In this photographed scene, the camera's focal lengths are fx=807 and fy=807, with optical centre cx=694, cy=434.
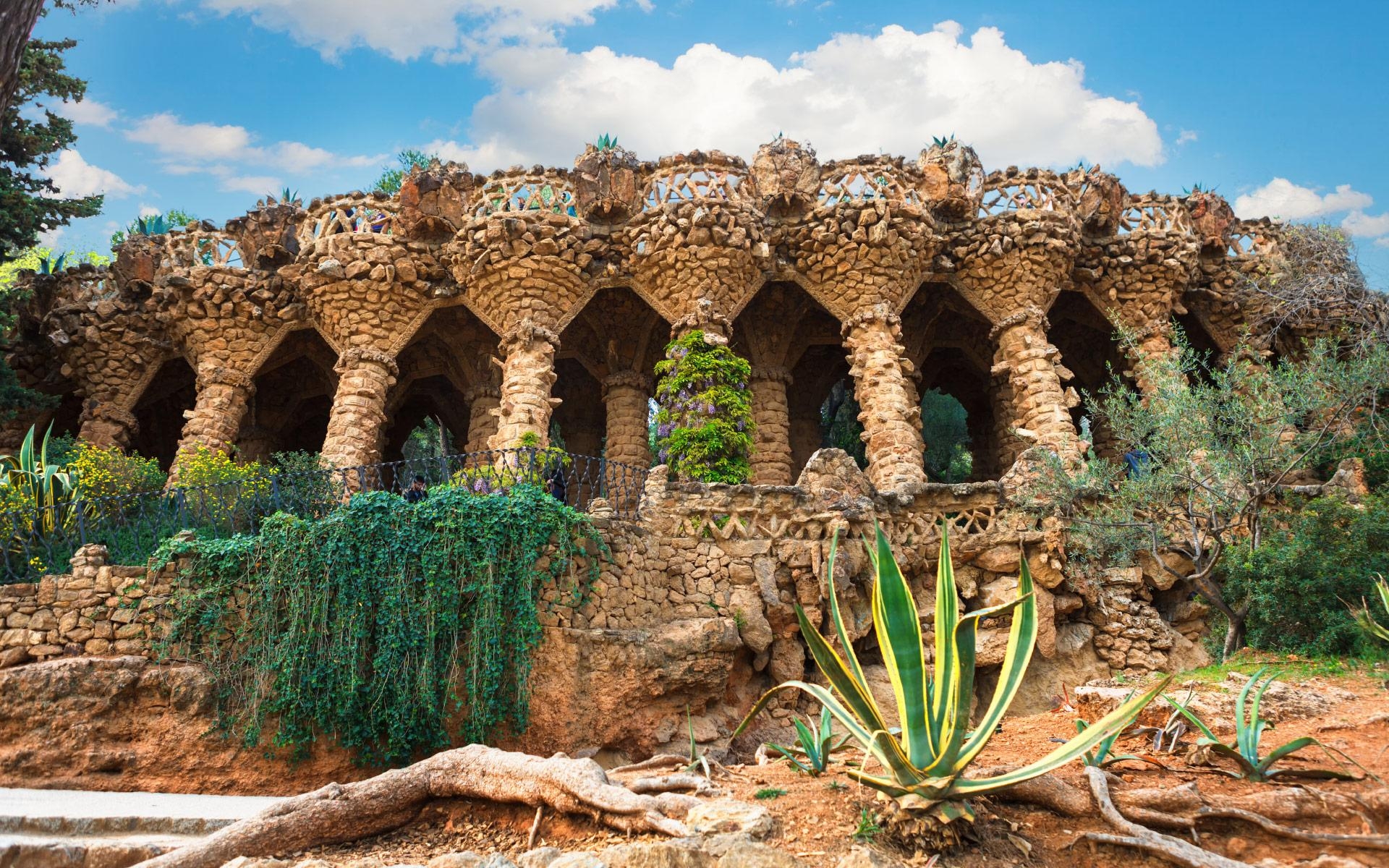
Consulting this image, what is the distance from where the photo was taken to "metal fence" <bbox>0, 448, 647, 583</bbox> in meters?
7.77

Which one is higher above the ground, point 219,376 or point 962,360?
point 962,360

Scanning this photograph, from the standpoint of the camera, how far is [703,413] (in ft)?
35.0

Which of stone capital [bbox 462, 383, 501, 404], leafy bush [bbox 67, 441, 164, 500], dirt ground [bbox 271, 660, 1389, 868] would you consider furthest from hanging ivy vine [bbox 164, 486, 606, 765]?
stone capital [bbox 462, 383, 501, 404]

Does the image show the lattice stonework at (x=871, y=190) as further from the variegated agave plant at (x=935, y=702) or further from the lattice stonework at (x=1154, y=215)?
the variegated agave plant at (x=935, y=702)

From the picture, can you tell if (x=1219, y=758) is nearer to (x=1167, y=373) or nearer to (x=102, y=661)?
(x=1167, y=373)

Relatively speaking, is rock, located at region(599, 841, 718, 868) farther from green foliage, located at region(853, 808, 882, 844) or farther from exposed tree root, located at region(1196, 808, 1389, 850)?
exposed tree root, located at region(1196, 808, 1389, 850)

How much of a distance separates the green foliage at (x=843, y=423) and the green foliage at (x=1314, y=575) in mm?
8900

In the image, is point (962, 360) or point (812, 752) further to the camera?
point (962, 360)

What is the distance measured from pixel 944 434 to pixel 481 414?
12530 mm

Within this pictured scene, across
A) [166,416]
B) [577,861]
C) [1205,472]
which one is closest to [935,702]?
[577,861]

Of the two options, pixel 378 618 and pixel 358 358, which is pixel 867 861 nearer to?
pixel 378 618

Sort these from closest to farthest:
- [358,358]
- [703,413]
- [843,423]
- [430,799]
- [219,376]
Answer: [430,799] < [703,413] < [358,358] < [219,376] < [843,423]

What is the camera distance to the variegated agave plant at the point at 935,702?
10.2 feet

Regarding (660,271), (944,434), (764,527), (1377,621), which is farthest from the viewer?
(944,434)
